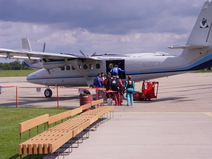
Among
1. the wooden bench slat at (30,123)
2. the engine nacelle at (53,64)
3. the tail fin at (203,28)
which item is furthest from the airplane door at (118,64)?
the wooden bench slat at (30,123)

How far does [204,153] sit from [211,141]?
4.60 feet

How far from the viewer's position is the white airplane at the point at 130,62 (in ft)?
70.2

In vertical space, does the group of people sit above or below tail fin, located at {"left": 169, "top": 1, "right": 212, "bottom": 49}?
below

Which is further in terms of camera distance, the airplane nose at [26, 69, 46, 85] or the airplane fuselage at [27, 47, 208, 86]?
the airplane nose at [26, 69, 46, 85]

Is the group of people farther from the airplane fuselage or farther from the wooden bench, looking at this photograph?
the wooden bench

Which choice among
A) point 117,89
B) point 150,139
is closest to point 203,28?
point 117,89

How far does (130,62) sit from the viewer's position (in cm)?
2409

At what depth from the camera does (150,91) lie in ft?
73.2

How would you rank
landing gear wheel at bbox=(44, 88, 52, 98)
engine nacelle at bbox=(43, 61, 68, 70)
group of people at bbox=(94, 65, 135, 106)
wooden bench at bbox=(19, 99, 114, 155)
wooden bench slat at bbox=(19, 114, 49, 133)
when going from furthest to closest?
landing gear wheel at bbox=(44, 88, 52, 98)
engine nacelle at bbox=(43, 61, 68, 70)
group of people at bbox=(94, 65, 135, 106)
wooden bench slat at bbox=(19, 114, 49, 133)
wooden bench at bbox=(19, 99, 114, 155)

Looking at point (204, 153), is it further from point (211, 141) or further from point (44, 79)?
point (44, 79)

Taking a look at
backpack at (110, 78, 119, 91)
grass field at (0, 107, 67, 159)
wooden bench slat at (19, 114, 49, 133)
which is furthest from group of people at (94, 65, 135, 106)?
wooden bench slat at (19, 114, 49, 133)

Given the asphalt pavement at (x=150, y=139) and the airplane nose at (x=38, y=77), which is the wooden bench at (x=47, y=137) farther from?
the airplane nose at (x=38, y=77)

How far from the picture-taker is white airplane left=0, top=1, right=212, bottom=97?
21.4m

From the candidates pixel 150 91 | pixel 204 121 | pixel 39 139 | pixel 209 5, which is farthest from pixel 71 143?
pixel 209 5
